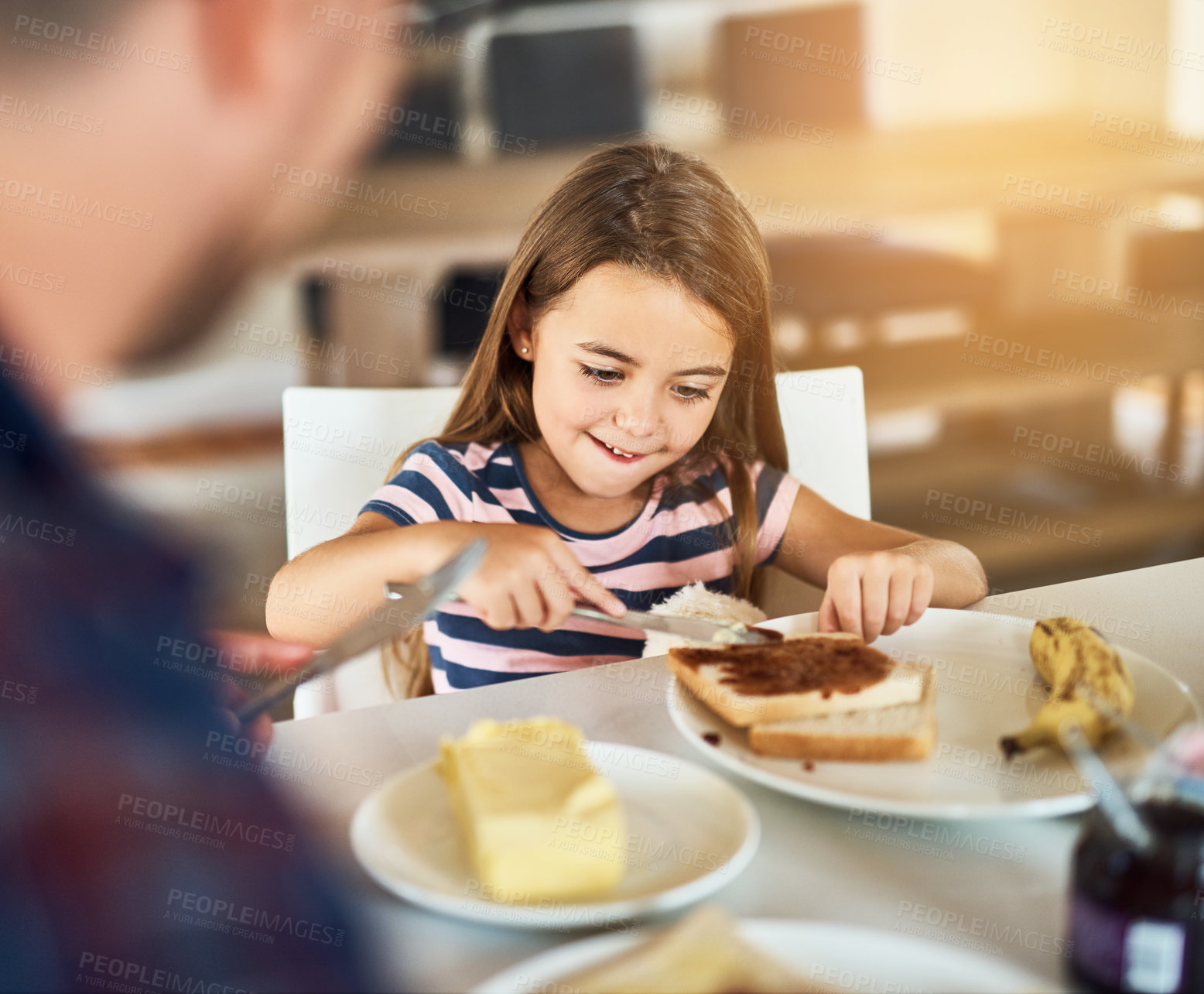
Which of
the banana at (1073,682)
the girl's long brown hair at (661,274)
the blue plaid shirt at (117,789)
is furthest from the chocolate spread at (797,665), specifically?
the girl's long brown hair at (661,274)

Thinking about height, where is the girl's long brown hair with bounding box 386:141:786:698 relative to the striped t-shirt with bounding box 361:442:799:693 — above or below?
above

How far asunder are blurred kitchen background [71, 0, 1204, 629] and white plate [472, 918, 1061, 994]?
2246 millimetres

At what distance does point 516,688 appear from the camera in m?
0.82

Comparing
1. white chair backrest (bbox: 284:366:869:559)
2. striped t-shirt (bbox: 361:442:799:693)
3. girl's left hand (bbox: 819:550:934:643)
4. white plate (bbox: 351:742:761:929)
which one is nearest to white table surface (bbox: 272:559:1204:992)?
white plate (bbox: 351:742:761:929)

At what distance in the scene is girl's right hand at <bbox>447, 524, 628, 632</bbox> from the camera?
A: 906 mm

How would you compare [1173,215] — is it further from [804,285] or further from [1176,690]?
[1176,690]

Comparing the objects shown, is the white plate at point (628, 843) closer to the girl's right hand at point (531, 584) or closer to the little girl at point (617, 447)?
the girl's right hand at point (531, 584)

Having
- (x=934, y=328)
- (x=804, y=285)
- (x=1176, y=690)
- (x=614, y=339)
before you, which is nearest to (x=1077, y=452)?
(x=934, y=328)

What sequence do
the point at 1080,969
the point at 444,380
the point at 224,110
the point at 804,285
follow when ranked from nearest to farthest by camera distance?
1. the point at 1080,969
2. the point at 224,110
3. the point at 444,380
4. the point at 804,285

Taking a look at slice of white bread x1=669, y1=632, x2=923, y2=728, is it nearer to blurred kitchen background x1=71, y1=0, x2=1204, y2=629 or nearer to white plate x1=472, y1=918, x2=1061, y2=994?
white plate x1=472, y1=918, x2=1061, y2=994

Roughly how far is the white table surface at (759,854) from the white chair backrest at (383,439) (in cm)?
48

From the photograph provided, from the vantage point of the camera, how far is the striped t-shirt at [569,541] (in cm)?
122

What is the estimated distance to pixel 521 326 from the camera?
130 centimetres

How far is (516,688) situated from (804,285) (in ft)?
7.75
